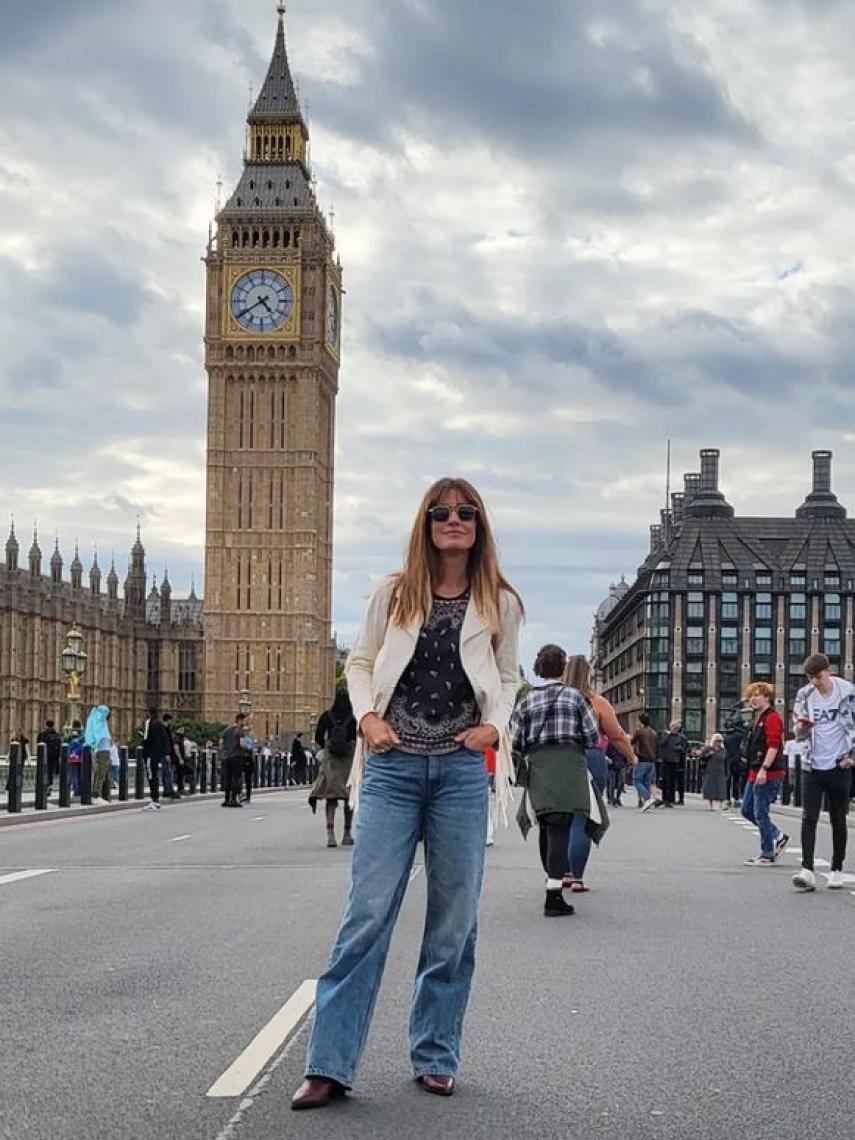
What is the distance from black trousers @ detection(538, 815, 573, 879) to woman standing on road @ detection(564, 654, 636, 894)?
0.65 m

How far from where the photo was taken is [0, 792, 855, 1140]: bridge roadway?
5164 millimetres

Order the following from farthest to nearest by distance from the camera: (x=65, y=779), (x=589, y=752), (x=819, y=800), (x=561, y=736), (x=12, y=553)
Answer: (x=12, y=553)
(x=65, y=779)
(x=589, y=752)
(x=819, y=800)
(x=561, y=736)

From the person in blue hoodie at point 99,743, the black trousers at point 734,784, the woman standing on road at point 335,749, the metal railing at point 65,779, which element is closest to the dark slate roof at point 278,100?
the metal railing at point 65,779

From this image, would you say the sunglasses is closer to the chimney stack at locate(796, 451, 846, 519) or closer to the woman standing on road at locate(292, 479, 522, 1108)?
the woman standing on road at locate(292, 479, 522, 1108)

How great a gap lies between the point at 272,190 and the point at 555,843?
113925mm

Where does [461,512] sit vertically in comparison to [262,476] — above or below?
below

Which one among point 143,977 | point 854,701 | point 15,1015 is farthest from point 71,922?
point 854,701

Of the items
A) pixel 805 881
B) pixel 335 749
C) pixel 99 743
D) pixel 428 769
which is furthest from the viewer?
pixel 99 743

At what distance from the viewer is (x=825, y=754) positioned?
491 inches

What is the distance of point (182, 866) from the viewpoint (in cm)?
1491

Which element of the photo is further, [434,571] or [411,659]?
[434,571]

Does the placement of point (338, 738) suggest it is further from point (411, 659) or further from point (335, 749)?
point (411, 659)

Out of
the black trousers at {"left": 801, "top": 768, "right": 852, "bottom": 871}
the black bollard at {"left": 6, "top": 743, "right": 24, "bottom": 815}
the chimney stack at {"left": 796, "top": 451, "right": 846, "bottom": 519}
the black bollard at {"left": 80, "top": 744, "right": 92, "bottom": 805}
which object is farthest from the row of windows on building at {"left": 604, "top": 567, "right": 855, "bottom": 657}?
the black trousers at {"left": 801, "top": 768, "right": 852, "bottom": 871}

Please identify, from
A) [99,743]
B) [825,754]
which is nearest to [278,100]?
[99,743]
